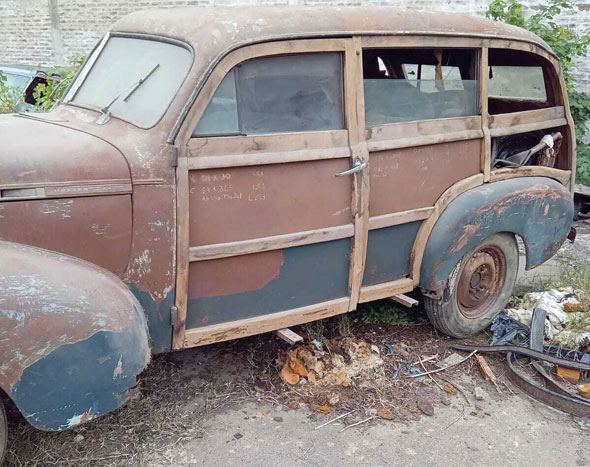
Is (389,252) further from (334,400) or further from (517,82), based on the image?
(517,82)

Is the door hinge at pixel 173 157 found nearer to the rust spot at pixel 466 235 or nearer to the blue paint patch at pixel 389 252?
the blue paint patch at pixel 389 252

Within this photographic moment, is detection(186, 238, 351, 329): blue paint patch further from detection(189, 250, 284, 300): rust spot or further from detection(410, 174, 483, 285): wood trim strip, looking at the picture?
detection(410, 174, 483, 285): wood trim strip

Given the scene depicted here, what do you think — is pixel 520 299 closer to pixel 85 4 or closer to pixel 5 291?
pixel 5 291

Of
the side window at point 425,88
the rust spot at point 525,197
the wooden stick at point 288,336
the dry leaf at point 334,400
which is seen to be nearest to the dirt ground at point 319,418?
the dry leaf at point 334,400

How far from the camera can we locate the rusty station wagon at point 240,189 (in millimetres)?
2525

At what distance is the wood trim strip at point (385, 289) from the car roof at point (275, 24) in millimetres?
1427

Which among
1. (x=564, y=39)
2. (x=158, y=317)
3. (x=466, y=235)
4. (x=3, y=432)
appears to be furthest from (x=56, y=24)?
(x=3, y=432)

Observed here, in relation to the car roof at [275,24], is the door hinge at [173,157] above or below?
below

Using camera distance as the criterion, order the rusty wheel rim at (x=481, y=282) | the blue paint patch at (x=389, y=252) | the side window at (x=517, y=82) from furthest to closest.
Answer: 1. the side window at (x=517, y=82)
2. the rusty wheel rim at (x=481, y=282)
3. the blue paint patch at (x=389, y=252)

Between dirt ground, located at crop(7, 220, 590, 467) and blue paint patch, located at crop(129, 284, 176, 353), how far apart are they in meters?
0.52

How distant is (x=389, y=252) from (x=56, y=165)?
75.4 inches

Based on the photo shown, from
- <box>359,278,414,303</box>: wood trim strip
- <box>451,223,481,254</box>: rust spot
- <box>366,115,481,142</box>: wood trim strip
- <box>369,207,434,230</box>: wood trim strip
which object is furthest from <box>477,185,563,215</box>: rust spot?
<box>359,278,414,303</box>: wood trim strip

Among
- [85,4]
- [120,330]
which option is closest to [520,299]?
[120,330]

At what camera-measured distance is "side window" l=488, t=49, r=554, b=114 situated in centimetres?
425
